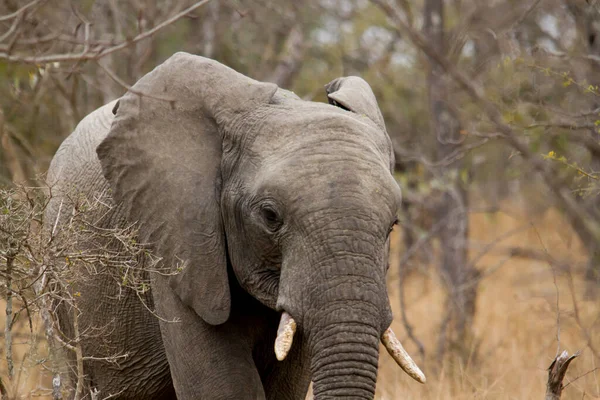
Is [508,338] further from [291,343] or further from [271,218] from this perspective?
[291,343]

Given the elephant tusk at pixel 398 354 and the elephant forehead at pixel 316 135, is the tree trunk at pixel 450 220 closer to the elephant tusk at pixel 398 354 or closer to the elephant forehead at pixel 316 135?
the elephant forehead at pixel 316 135

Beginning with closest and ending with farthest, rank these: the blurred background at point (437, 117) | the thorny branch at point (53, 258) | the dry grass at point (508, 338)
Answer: the thorny branch at point (53, 258) < the blurred background at point (437, 117) < the dry grass at point (508, 338)

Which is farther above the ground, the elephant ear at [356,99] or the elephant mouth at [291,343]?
the elephant ear at [356,99]

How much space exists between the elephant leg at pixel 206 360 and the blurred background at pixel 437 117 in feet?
1.67

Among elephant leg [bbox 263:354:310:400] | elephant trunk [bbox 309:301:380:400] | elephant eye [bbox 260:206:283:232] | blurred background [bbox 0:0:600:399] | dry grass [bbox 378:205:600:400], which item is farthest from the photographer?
dry grass [bbox 378:205:600:400]

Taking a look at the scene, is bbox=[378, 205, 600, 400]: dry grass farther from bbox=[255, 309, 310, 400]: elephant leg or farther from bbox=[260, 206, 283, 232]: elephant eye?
bbox=[260, 206, 283, 232]: elephant eye

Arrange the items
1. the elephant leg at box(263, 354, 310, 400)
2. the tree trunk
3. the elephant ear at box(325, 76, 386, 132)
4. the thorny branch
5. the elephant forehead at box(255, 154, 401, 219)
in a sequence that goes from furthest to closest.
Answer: the tree trunk < the elephant leg at box(263, 354, 310, 400) < the elephant ear at box(325, 76, 386, 132) < the thorny branch < the elephant forehead at box(255, 154, 401, 219)

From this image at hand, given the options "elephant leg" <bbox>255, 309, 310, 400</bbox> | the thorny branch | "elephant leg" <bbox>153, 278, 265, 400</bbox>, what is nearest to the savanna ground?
the thorny branch

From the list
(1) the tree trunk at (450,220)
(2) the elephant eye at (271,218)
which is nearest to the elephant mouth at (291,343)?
(2) the elephant eye at (271,218)

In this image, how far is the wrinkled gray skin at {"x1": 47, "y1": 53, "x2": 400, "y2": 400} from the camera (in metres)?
3.15

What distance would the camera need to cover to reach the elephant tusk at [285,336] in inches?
122

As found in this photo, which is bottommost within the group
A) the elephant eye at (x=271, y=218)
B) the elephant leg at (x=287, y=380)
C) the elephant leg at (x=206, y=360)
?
the elephant leg at (x=287, y=380)

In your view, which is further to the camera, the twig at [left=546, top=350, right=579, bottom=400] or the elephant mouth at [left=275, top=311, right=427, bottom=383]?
the twig at [left=546, top=350, right=579, bottom=400]

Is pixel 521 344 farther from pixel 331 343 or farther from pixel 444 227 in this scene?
pixel 331 343
